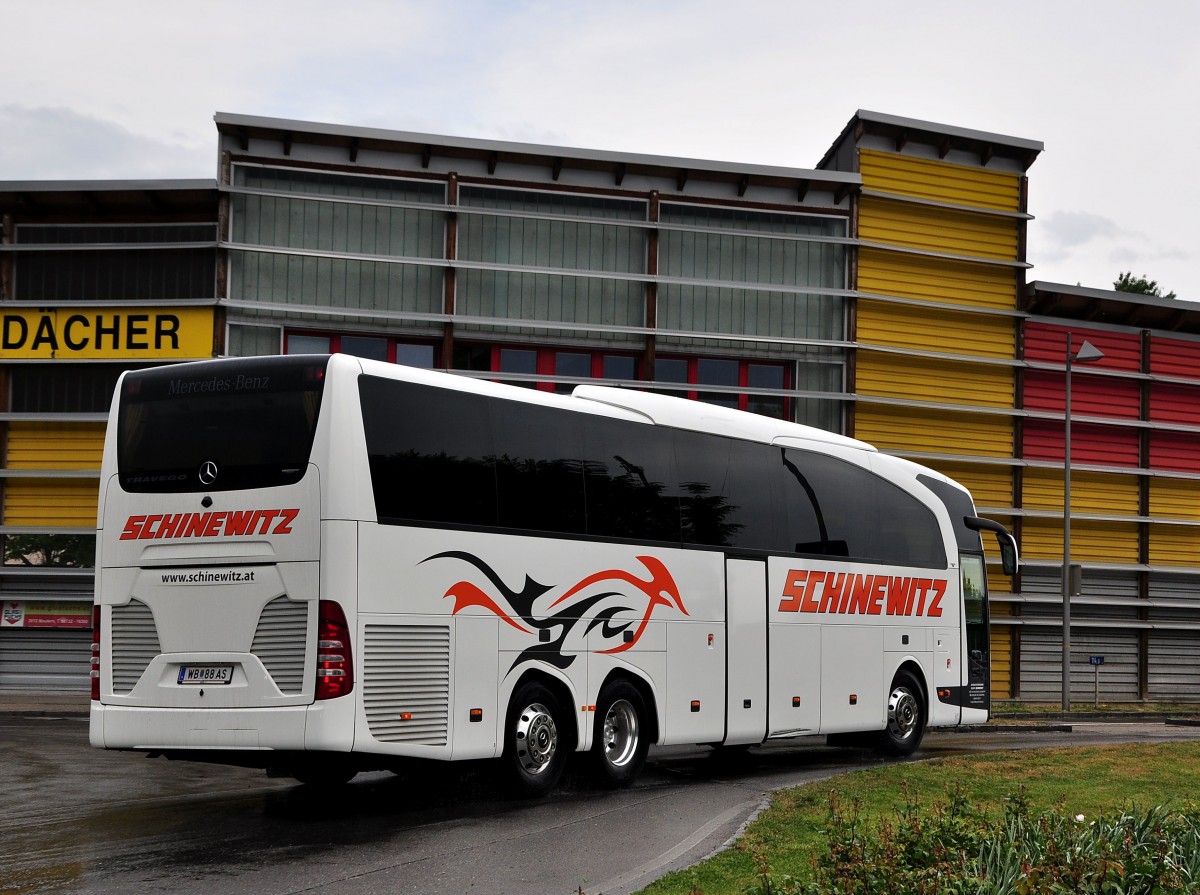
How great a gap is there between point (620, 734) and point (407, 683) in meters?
3.34

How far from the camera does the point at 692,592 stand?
15367 millimetres

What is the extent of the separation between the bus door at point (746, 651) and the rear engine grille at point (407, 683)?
4699 mm

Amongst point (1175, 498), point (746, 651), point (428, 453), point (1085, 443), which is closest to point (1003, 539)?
point (746, 651)

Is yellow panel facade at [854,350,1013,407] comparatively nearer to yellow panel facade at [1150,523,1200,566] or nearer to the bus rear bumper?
yellow panel facade at [1150,523,1200,566]

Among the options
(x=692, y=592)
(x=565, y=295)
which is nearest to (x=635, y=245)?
(x=565, y=295)

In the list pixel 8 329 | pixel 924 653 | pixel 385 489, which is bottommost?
pixel 924 653

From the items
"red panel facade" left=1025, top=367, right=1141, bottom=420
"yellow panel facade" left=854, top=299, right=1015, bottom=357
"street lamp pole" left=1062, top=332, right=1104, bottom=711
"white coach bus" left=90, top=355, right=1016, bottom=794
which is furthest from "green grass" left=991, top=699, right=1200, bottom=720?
"white coach bus" left=90, top=355, right=1016, bottom=794

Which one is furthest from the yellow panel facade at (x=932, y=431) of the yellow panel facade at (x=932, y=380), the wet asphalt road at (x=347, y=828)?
the wet asphalt road at (x=347, y=828)

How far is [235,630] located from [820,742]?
12757 millimetres

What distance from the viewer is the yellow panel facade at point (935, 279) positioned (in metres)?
34.1

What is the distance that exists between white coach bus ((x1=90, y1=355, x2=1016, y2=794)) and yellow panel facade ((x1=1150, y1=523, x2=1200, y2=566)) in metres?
24.0

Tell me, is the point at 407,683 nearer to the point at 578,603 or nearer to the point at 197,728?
the point at 197,728

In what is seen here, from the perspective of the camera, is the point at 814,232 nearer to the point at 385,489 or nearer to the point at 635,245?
the point at 635,245

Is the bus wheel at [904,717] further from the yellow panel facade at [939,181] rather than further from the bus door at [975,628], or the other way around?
the yellow panel facade at [939,181]
